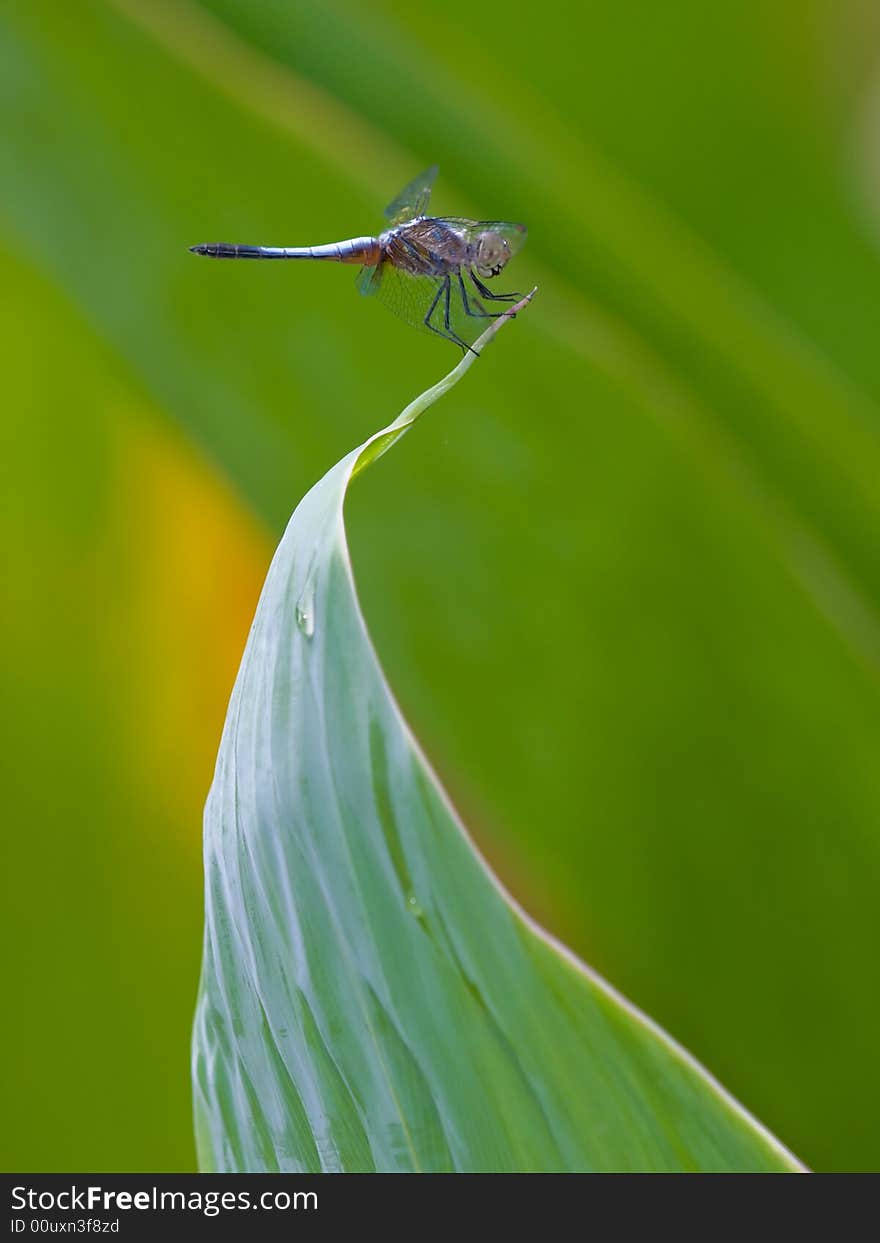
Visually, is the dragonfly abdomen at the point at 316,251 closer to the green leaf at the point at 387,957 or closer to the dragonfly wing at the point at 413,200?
the dragonfly wing at the point at 413,200

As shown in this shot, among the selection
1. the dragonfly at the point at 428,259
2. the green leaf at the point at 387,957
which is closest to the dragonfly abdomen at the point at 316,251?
the dragonfly at the point at 428,259

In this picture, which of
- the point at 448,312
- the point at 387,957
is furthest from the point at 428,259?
the point at 387,957

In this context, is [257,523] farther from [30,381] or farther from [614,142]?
[614,142]

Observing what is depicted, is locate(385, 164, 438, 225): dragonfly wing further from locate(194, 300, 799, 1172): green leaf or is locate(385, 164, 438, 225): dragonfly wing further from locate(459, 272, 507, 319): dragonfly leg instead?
locate(194, 300, 799, 1172): green leaf

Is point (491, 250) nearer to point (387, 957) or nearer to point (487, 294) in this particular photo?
point (487, 294)

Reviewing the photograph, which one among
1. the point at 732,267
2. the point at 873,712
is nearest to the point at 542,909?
the point at 873,712
